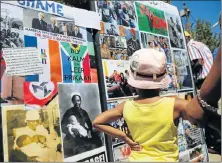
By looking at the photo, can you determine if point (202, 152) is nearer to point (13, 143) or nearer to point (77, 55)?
point (77, 55)

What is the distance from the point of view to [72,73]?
229 cm

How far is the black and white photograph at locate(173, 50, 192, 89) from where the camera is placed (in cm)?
358

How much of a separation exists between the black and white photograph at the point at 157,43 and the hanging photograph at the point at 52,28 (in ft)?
2.77

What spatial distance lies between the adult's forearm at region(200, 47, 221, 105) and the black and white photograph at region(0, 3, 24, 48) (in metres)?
1.45

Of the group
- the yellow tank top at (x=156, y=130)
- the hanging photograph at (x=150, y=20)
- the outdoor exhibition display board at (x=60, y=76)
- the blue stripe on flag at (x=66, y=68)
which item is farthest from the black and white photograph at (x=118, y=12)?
the yellow tank top at (x=156, y=130)

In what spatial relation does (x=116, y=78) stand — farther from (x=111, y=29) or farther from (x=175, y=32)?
(x=175, y=32)

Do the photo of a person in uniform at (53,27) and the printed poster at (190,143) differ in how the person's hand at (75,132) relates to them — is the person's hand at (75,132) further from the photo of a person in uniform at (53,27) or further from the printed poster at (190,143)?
the printed poster at (190,143)

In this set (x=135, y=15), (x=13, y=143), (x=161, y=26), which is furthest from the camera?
(x=161, y=26)

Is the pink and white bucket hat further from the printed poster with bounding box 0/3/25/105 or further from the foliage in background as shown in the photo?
the foliage in background

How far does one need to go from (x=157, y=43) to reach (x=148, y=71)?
75.1 inches

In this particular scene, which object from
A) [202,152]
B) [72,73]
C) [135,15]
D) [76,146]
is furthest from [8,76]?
[202,152]

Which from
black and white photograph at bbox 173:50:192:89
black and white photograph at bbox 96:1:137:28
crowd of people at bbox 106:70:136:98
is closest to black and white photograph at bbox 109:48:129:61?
crowd of people at bbox 106:70:136:98

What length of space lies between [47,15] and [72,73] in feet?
1.47

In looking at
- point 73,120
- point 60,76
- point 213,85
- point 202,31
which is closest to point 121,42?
point 60,76
